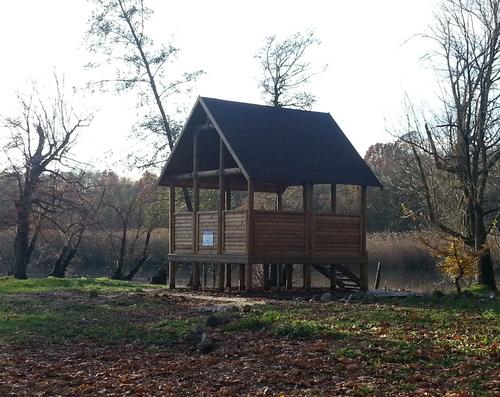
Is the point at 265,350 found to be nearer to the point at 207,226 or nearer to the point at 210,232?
the point at 210,232

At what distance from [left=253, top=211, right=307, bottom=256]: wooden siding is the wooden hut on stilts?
1.2 inches

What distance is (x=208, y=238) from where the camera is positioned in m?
25.0

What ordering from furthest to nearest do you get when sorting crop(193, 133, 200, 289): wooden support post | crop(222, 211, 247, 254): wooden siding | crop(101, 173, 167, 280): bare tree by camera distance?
crop(101, 173, 167, 280): bare tree < crop(193, 133, 200, 289): wooden support post < crop(222, 211, 247, 254): wooden siding

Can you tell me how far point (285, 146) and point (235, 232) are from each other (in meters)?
3.27

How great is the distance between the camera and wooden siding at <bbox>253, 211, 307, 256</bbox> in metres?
23.3

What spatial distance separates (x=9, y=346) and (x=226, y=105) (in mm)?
13043

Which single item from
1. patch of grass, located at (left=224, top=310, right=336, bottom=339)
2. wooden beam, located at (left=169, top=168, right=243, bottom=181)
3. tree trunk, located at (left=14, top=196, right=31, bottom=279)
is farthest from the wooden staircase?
tree trunk, located at (left=14, top=196, right=31, bottom=279)

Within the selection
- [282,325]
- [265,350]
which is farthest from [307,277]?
[265,350]

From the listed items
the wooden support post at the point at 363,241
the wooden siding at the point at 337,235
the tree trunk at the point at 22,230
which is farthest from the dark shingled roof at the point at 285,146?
the tree trunk at the point at 22,230

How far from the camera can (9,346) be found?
14258 mm

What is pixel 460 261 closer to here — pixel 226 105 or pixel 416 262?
pixel 226 105

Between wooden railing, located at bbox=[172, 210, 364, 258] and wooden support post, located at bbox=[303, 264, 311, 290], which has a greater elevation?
wooden railing, located at bbox=[172, 210, 364, 258]

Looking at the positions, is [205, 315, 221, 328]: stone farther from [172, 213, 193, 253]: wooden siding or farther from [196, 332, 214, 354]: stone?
[172, 213, 193, 253]: wooden siding

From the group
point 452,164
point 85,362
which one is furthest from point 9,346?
point 452,164
